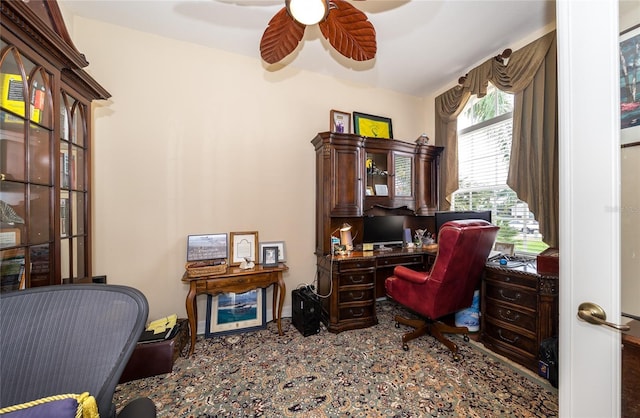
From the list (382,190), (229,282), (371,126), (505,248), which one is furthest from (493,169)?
(229,282)

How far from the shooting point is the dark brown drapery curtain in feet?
6.82

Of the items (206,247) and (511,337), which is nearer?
(511,337)

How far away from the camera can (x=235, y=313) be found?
2477 millimetres

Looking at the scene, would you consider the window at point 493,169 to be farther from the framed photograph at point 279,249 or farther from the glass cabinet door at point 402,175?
the framed photograph at point 279,249

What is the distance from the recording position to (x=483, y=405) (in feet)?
4.98

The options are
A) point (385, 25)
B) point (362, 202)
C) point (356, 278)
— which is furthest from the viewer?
point (362, 202)

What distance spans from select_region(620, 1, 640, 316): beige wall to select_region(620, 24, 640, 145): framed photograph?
21 mm

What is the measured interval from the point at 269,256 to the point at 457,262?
71.5 inches

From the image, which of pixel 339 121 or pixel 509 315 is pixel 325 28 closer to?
pixel 339 121

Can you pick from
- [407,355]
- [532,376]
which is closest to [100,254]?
[407,355]

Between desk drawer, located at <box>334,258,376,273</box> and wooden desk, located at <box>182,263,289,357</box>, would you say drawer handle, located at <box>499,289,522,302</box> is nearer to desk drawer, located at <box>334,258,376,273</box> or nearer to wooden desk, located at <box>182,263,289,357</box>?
desk drawer, located at <box>334,258,376,273</box>

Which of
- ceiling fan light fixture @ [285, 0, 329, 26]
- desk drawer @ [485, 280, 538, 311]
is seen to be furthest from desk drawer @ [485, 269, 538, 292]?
ceiling fan light fixture @ [285, 0, 329, 26]

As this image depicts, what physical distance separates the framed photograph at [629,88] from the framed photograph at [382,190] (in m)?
2.33

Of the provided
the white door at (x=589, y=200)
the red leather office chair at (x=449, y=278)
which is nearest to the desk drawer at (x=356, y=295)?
the red leather office chair at (x=449, y=278)
